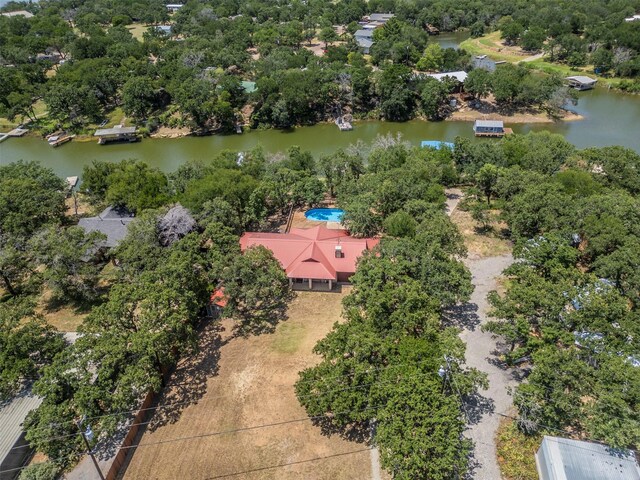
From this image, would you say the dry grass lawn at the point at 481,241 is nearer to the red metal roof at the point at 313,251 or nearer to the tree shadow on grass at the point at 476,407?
the red metal roof at the point at 313,251

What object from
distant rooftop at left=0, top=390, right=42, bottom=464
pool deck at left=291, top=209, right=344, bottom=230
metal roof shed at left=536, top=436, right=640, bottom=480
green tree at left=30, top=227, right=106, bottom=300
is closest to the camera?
metal roof shed at left=536, top=436, right=640, bottom=480

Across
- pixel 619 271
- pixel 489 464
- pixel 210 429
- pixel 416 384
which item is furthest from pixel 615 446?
pixel 210 429

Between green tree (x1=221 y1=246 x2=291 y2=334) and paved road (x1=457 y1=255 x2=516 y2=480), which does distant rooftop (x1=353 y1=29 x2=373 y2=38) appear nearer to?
paved road (x1=457 y1=255 x2=516 y2=480)

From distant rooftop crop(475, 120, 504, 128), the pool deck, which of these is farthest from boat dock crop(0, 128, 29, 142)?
distant rooftop crop(475, 120, 504, 128)

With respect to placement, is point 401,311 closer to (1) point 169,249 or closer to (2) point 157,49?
(1) point 169,249

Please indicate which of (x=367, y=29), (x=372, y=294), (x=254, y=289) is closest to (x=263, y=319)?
(x=254, y=289)

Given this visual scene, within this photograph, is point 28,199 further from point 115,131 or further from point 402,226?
point 402,226
